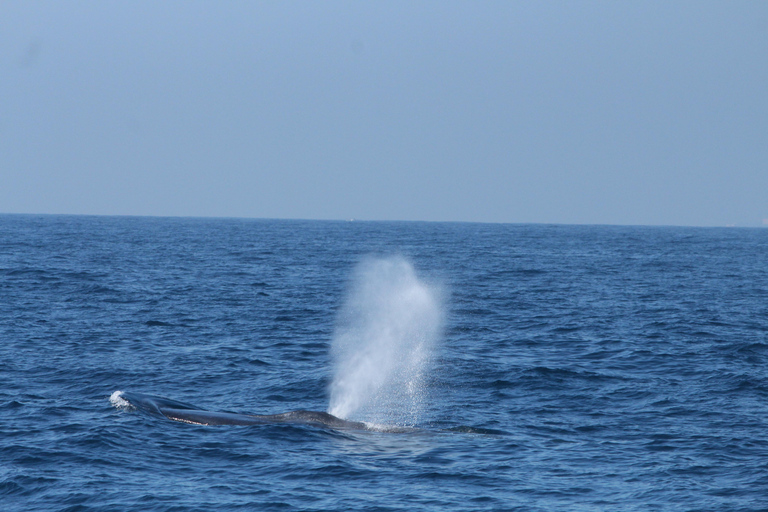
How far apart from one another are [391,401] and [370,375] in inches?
185

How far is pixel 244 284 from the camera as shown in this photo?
63719 mm

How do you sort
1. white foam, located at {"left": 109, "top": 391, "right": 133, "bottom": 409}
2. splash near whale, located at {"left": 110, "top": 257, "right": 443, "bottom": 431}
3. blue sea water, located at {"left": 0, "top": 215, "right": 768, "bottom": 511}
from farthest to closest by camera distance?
white foam, located at {"left": 109, "top": 391, "right": 133, "bottom": 409}, splash near whale, located at {"left": 110, "top": 257, "right": 443, "bottom": 431}, blue sea water, located at {"left": 0, "top": 215, "right": 768, "bottom": 511}

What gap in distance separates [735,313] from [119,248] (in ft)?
245

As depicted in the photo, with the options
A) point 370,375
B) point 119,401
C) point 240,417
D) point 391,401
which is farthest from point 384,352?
point 119,401

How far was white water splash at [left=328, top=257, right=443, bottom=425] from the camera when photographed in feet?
93.6

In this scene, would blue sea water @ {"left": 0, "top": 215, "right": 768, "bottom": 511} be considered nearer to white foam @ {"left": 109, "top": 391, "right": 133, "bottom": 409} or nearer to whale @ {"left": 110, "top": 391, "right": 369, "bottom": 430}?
white foam @ {"left": 109, "top": 391, "right": 133, "bottom": 409}

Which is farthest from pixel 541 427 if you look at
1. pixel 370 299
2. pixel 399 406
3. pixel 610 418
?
pixel 370 299

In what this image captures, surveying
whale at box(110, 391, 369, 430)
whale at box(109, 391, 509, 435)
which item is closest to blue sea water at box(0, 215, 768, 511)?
whale at box(109, 391, 509, 435)

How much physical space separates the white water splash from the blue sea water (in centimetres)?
32

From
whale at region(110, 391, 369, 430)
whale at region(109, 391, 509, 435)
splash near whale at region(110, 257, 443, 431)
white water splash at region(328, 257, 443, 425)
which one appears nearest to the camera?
whale at region(109, 391, 509, 435)

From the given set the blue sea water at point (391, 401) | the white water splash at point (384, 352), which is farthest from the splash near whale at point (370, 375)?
the blue sea water at point (391, 401)

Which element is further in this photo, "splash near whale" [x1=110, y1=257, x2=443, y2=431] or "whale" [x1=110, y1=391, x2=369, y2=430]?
"splash near whale" [x1=110, y1=257, x2=443, y2=431]

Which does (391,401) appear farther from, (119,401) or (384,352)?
(384,352)

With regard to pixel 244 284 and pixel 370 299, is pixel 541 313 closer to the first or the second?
pixel 370 299
